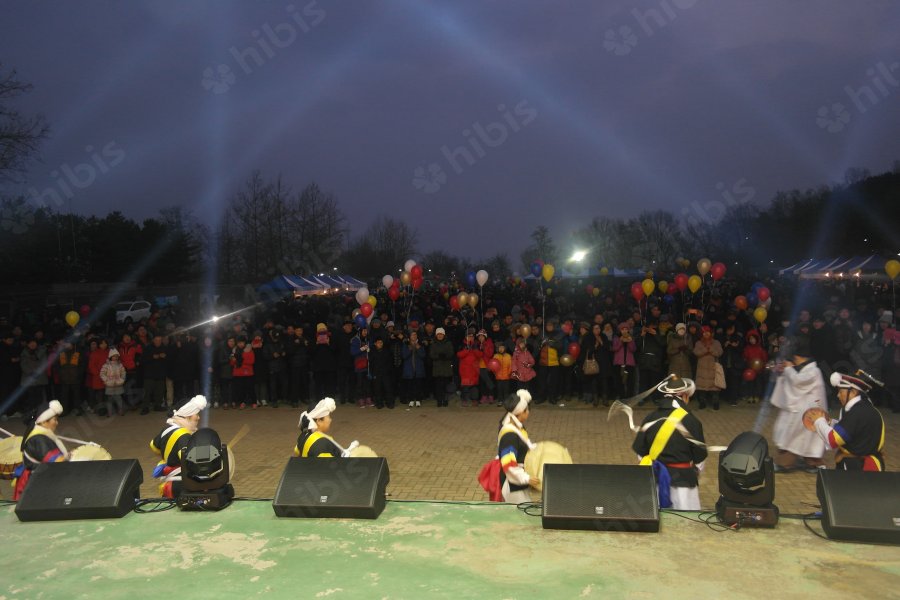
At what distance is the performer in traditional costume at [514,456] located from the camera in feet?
19.7

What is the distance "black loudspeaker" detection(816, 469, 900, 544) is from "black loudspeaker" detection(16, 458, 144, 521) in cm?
538

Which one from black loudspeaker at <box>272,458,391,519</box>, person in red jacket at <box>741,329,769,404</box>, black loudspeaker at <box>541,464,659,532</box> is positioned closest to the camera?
black loudspeaker at <box>541,464,659,532</box>

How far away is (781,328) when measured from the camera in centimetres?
1457

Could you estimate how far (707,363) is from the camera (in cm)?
1294

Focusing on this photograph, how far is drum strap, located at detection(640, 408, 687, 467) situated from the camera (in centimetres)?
590

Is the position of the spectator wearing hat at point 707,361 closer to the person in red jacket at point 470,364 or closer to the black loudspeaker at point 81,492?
the person in red jacket at point 470,364

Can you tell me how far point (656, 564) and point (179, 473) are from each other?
4138 mm

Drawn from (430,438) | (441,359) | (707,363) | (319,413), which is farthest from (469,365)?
(319,413)

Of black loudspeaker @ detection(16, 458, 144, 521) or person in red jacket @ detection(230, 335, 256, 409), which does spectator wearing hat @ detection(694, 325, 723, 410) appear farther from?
black loudspeaker @ detection(16, 458, 144, 521)

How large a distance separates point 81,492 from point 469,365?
8955 millimetres

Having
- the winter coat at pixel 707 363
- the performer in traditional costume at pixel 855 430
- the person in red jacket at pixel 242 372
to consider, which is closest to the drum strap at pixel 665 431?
the performer in traditional costume at pixel 855 430

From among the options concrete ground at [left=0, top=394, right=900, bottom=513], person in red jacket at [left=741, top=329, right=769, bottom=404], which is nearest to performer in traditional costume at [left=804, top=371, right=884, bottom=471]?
concrete ground at [left=0, top=394, right=900, bottom=513]

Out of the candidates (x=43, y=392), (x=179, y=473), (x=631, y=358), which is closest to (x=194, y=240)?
(x=43, y=392)

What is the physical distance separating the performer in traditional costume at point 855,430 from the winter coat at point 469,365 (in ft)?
26.8
